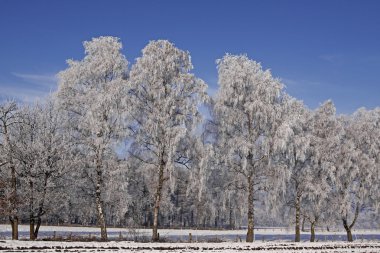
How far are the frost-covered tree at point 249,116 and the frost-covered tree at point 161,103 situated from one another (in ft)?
9.31

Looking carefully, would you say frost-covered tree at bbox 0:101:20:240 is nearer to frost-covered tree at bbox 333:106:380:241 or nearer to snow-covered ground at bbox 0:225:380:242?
snow-covered ground at bbox 0:225:380:242

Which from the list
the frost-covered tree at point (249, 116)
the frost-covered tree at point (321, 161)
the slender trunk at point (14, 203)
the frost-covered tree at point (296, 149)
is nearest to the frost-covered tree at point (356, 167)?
the frost-covered tree at point (321, 161)

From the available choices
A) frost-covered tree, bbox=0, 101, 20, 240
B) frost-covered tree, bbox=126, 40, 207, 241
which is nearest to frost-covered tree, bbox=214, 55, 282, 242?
frost-covered tree, bbox=126, 40, 207, 241

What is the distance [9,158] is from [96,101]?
7612 mm

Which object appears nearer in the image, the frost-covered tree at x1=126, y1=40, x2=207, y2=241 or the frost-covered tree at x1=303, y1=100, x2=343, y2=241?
the frost-covered tree at x1=126, y1=40, x2=207, y2=241

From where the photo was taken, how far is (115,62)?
37.7 m

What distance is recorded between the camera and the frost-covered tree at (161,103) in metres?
36.5

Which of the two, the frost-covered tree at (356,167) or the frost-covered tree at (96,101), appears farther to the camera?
the frost-covered tree at (356,167)

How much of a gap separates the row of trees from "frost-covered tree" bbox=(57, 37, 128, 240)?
8 centimetres

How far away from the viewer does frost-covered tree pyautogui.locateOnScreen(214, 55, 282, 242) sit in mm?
38875

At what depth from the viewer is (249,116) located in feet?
130

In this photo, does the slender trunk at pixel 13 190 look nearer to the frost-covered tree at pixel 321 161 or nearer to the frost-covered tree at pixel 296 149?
the frost-covered tree at pixel 296 149

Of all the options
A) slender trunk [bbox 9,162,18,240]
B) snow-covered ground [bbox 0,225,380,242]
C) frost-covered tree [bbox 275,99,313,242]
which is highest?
frost-covered tree [bbox 275,99,313,242]

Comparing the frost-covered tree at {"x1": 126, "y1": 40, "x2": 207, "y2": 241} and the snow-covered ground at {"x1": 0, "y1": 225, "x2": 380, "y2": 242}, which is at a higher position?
the frost-covered tree at {"x1": 126, "y1": 40, "x2": 207, "y2": 241}
